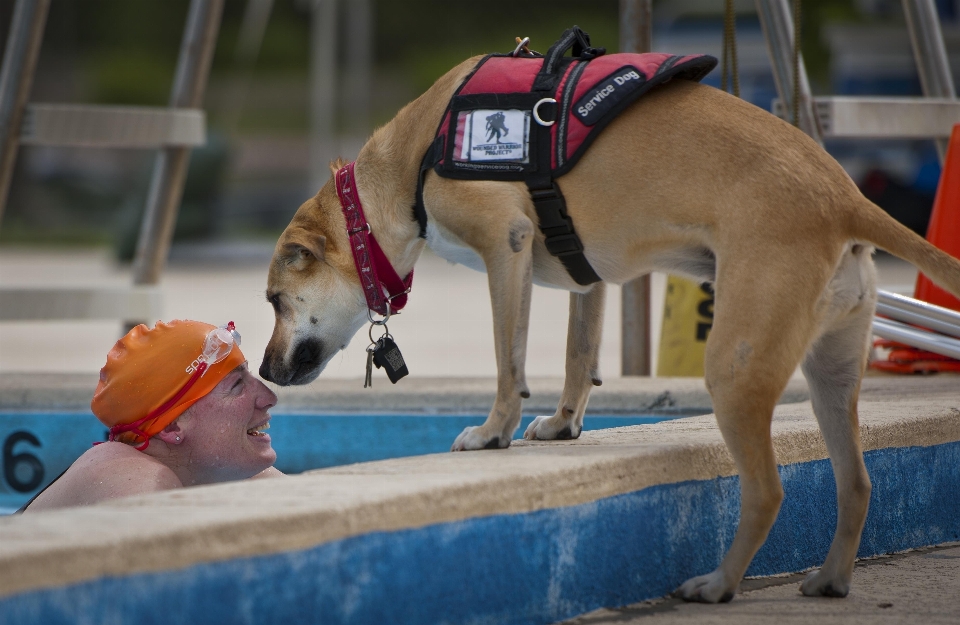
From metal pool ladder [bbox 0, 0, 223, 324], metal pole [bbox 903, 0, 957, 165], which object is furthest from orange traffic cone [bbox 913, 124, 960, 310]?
metal pool ladder [bbox 0, 0, 223, 324]

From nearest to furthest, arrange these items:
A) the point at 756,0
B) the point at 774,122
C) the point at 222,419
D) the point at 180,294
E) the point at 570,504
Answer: the point at 570,504 < the point at 774,122 < the point at 222,419 < the point at 756,0 < the point at 180,294

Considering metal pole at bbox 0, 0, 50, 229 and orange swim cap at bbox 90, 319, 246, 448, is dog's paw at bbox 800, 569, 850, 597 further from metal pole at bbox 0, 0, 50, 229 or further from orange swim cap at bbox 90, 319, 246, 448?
metal pole at bbox 0, 0, 50, 229

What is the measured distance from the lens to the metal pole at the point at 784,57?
5887 millimetres

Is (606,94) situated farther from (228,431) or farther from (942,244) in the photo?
(942,244)

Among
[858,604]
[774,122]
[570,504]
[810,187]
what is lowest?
[858,604]

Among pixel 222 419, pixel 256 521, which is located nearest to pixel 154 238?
pixel 222 419

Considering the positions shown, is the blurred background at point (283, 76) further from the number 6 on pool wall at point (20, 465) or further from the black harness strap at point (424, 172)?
the black harness strap at point (424, 172)

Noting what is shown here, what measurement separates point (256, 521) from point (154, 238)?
16.2 ft

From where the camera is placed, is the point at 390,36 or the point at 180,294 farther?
the point at 390,36

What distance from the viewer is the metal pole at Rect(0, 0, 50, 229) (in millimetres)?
6133

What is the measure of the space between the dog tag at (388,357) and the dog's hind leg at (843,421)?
1210 millimetres

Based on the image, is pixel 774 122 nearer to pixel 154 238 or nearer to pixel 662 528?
pixel 662 528

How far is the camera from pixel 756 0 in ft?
19.7

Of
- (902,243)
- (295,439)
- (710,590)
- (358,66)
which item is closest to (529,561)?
(710,590)
